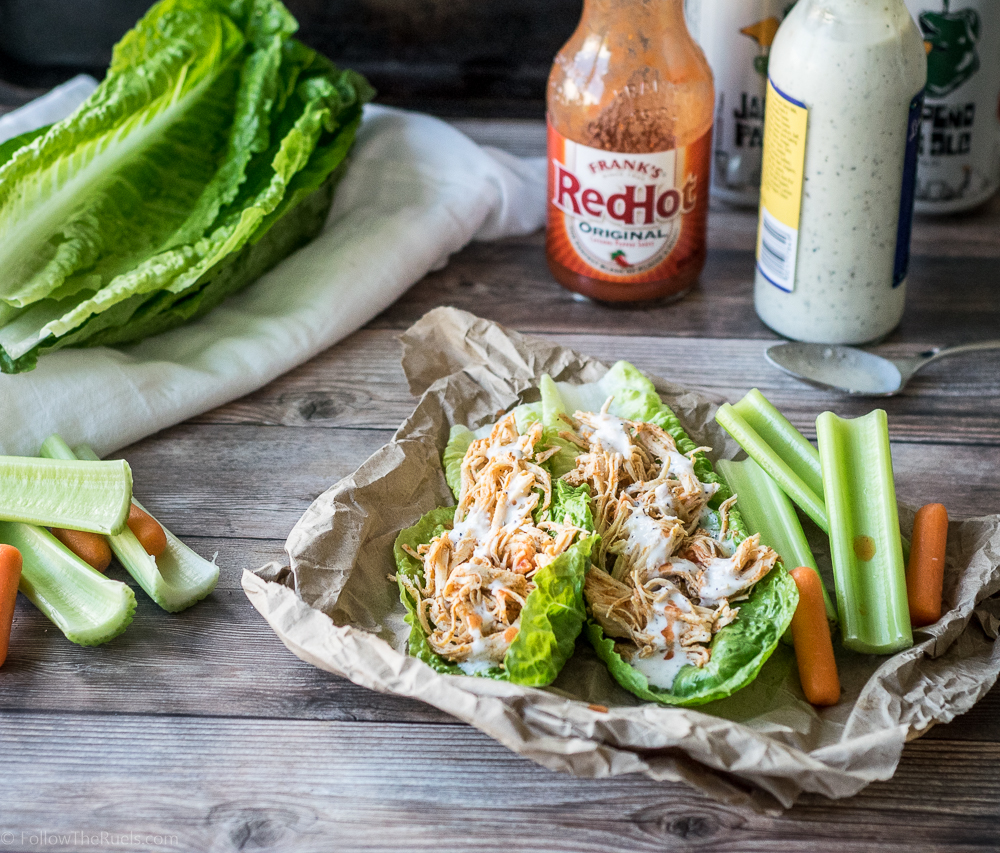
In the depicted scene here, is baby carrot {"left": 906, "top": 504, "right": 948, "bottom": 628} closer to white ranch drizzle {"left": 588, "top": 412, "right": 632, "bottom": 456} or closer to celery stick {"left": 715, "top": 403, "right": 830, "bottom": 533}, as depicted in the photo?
celery stick {"left": 715, "top": 403, "right": 830, "bottom": 533}

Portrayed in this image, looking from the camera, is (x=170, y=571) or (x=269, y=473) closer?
(x=170, y=571)

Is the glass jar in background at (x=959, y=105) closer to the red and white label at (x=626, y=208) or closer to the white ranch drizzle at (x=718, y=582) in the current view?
the red and white label at (x=626, y=208)

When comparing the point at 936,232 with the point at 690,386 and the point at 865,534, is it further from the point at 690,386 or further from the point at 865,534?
the point at 865,534

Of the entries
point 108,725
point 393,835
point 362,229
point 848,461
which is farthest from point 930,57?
point 108,725

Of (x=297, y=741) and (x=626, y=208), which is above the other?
(x=626, y=208)

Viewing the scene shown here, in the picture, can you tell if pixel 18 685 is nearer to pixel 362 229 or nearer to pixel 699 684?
pixel 699 684

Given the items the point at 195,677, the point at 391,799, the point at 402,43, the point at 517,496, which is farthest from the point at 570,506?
the point at 402,43

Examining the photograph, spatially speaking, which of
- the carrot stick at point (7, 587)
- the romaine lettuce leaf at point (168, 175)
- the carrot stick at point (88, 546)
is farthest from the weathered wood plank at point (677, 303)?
the carrot stick at point (7, 587)
